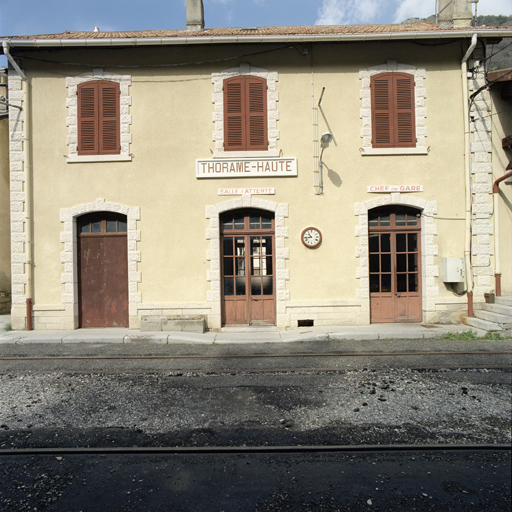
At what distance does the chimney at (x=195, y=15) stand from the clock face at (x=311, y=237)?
650 cm

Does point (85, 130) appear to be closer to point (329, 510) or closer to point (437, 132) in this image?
point (437, 132)

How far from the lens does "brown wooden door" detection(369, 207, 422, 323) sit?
8.85 m

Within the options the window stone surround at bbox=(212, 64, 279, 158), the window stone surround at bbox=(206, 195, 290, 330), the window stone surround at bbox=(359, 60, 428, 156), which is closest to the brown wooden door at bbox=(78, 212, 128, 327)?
the window stone surround at bbox=(206, 195, 290, 330)

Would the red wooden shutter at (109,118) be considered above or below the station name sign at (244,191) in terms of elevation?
above

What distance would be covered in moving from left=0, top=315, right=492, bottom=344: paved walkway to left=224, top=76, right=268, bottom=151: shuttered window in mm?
4386

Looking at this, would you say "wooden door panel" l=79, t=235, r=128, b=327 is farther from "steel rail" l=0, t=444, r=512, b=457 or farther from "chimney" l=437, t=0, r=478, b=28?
"chimney" l=437, t=0, r=478, b=28

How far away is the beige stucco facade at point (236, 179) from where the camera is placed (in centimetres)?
867

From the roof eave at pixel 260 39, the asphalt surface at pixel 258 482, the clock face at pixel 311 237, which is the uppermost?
the roof eave at pixel 260 39

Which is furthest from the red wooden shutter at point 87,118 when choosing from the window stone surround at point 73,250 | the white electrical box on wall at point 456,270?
the white electrical box on wall at point 456,270

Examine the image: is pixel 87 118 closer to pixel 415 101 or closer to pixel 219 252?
pixel 219 252

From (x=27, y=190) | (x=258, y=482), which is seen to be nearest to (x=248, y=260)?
(x=27, y=190)

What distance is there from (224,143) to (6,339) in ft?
21.1

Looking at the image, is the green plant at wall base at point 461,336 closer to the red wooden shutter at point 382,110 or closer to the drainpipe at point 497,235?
the drainpipe at point 497,235

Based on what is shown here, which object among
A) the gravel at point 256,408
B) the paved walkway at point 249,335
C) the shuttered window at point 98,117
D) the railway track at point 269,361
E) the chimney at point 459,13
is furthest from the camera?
the chimney at point 459,13
